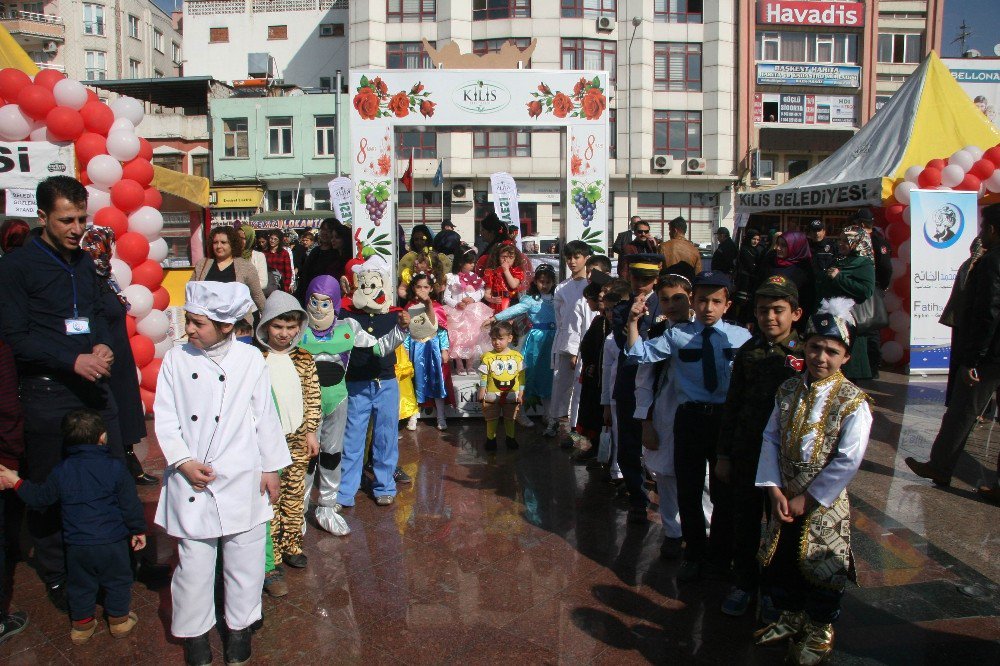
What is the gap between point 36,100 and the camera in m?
7.19

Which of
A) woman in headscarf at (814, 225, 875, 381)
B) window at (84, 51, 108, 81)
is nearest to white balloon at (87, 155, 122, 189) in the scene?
woman in headscarf at (814, 225, 875, 381)

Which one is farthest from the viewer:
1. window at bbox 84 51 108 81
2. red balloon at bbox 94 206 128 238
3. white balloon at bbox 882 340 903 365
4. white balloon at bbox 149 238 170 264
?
window at bbox 84 51 108 81

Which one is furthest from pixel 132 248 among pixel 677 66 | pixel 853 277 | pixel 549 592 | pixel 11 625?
pixel 677 66

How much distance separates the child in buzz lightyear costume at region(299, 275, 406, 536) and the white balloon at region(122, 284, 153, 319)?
142 inches

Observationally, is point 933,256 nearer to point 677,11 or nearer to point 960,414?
point 960,414

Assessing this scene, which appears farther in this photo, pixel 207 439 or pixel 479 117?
pixel 479 117

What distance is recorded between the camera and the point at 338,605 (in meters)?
3.97

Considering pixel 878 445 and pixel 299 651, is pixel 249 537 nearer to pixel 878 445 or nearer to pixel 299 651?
pixel 299 651

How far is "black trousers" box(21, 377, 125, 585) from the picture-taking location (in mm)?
3854

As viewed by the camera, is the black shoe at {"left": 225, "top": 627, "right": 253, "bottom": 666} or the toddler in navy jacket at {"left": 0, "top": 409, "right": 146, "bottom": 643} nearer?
the black shoe at {"left": 225, "top": 627, "right": 253, "bottom": 666}

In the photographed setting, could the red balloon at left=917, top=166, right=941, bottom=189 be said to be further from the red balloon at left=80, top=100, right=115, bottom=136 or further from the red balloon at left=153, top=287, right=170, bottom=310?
the red balloon at left=80, top=100, right=115, bottom=136

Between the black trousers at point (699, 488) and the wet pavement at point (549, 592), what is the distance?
21 centimetres

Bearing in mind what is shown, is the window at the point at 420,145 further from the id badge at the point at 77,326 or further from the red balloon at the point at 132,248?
the id badge at the point at 77,326

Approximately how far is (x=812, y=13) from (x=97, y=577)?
121 feet
